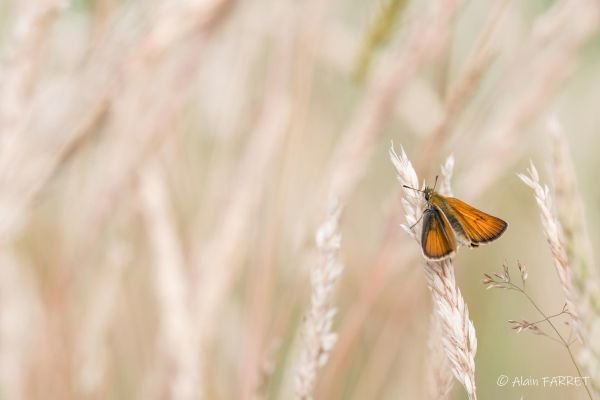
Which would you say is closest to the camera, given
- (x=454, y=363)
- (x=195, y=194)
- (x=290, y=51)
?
(x=454, y=363)

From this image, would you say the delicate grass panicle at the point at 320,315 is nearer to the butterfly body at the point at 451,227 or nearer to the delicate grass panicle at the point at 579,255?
the butterfly body at the point at 451,227

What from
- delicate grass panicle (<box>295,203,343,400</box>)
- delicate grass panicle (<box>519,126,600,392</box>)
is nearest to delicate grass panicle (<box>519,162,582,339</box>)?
delicate grass panicle (<box>519,126,600,392</box>)

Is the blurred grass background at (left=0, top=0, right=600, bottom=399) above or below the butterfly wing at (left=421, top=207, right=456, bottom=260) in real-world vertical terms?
above

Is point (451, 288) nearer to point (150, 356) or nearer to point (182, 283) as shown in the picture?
point (182, 283)

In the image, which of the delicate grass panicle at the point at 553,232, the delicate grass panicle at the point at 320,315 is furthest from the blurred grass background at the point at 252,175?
the delicate grass panicle at the point at 553,232

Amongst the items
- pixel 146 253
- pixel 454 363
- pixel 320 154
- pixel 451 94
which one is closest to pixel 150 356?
pixel 146 253

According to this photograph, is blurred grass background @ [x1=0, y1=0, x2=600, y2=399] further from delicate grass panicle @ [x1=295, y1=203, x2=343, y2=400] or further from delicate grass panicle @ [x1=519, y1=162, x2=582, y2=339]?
delicate grass panicle @ [x1=519, y1=162, x2=582, y2=339]

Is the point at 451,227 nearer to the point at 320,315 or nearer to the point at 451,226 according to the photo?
the point at 451,226
